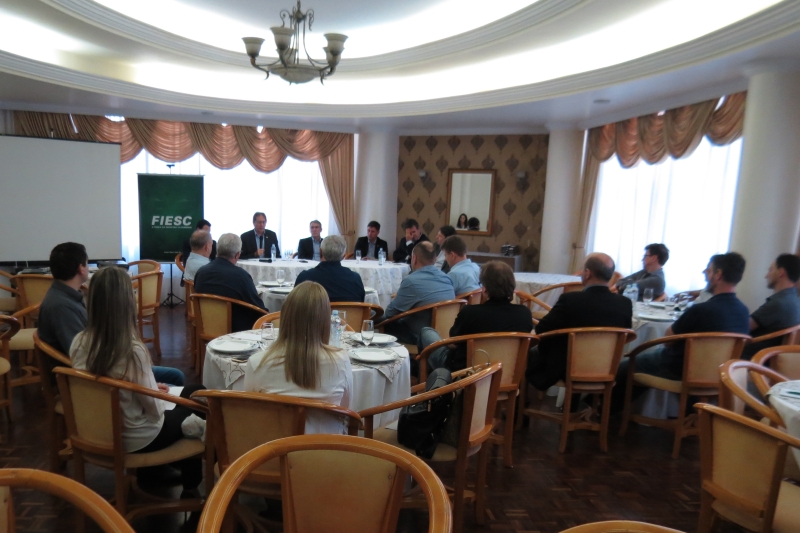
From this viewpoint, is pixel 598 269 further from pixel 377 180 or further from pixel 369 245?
pixel 377 180

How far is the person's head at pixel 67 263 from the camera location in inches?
122

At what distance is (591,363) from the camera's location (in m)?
3.81

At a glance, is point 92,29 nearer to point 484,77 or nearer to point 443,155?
point 484,77

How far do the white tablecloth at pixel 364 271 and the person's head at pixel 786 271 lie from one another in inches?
153

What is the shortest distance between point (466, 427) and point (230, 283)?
2.65m

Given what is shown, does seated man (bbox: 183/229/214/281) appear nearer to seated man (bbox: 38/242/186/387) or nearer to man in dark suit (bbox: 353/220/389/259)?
seated man (bbox: 38/242/186/387)

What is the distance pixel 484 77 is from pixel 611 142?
2016 millimetres

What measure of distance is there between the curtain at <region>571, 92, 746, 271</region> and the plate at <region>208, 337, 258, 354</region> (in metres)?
5.20

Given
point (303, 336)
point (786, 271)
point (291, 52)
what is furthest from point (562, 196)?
point (303, 336)

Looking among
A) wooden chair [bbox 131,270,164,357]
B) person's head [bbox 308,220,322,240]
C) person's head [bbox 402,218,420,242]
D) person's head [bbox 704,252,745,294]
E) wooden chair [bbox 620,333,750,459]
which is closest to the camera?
wooden chair [bbox 620,333,750,459]

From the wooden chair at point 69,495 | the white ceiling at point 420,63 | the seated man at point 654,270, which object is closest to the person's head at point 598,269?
the seated man at point 654,270

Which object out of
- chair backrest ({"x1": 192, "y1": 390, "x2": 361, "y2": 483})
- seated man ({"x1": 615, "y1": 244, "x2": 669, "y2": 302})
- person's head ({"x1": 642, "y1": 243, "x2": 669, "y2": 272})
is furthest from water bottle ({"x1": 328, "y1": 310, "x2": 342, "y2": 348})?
person's head ({"x1": 642, "y1": 243, "x2": 669, "y2": 272})

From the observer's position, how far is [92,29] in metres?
5.64

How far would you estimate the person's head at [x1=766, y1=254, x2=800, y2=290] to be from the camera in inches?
158
